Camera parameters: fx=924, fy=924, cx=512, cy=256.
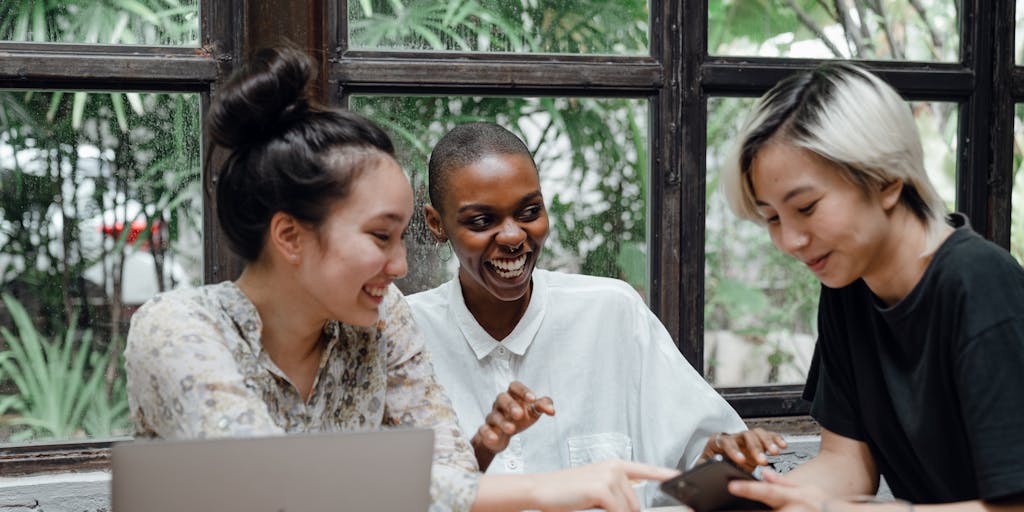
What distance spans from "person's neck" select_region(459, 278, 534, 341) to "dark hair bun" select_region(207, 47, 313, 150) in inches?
24.4

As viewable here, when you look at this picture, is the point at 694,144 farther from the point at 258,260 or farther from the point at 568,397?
the point at 258,260

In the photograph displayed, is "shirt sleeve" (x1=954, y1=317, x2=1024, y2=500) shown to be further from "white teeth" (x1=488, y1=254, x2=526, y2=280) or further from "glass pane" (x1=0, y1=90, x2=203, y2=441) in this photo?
"glass pane" (x1=0, y1=90, x2=203, y2=441)

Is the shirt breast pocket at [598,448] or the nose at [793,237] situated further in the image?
the shirt breast pocket at [598,448]

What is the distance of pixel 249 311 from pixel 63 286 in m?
0.99

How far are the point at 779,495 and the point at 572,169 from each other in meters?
1.21

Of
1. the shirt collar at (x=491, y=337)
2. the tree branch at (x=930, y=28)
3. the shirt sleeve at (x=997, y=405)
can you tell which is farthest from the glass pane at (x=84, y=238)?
the tree branch at (x=930, y=28)

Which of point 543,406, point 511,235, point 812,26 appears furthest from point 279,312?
point 812,26

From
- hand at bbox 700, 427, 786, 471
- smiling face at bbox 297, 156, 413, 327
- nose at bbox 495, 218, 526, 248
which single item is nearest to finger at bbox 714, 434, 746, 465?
hand at bbox 700, 427, 786, 471

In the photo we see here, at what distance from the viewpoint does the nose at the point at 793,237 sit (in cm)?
133

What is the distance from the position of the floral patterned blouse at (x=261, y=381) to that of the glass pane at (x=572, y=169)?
28.5 inches

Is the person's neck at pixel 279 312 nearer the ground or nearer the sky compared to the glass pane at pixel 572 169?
nearer the ground

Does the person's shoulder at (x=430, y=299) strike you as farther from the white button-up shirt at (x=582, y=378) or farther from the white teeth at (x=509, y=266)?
the white teeth at (x=509, y=266)

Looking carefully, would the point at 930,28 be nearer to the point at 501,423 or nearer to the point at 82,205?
the point at 501,423

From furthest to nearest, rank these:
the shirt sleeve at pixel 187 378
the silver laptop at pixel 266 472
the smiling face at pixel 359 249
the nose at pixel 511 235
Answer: the nose at pixel 511 235
the smiling face at pixel 359 249
the shirt sleeve at pixel 187 378
the silver laptop at pixel 266 472
